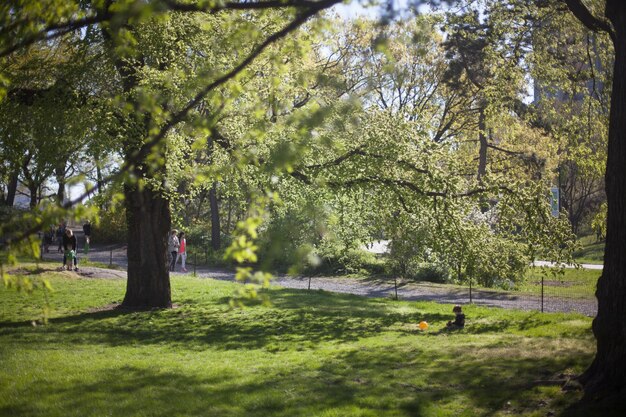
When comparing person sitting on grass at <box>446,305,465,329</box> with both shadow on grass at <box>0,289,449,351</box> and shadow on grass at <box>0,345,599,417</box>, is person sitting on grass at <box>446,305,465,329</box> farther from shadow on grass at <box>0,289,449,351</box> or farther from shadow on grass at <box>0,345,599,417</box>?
shadow on grass at <box>0,345,599,417</box>

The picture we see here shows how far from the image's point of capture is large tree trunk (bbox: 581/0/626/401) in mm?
7746

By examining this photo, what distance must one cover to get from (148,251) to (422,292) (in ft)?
37.1

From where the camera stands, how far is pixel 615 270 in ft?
26.3

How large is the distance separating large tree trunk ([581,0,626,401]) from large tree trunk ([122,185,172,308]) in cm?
1098

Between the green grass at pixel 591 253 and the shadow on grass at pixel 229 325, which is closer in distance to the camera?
the shadow on grass at pixel 229 325

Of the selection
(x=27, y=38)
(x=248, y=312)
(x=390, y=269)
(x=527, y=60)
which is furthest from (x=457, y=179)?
(x=390, y=269)

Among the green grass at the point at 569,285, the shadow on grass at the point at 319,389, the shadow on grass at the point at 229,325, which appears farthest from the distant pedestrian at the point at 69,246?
the green grass at the point at 569,285

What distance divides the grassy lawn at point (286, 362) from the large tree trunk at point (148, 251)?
0.66 metres

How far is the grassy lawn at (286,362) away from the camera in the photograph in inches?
314

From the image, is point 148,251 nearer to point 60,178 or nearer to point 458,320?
point 60,178

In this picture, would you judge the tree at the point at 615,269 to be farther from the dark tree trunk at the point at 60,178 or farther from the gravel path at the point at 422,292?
the gravel path at the point at 422,292

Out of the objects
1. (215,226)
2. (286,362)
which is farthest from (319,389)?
(215,226)

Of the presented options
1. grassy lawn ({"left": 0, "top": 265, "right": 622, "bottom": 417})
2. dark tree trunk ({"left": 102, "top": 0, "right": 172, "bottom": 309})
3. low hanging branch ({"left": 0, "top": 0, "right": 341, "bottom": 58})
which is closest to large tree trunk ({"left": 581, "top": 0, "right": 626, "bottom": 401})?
grassy lawn ({"left": 0, "top": 265, "right": 622, "bottom": 417})

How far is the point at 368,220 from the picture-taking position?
15.5m
